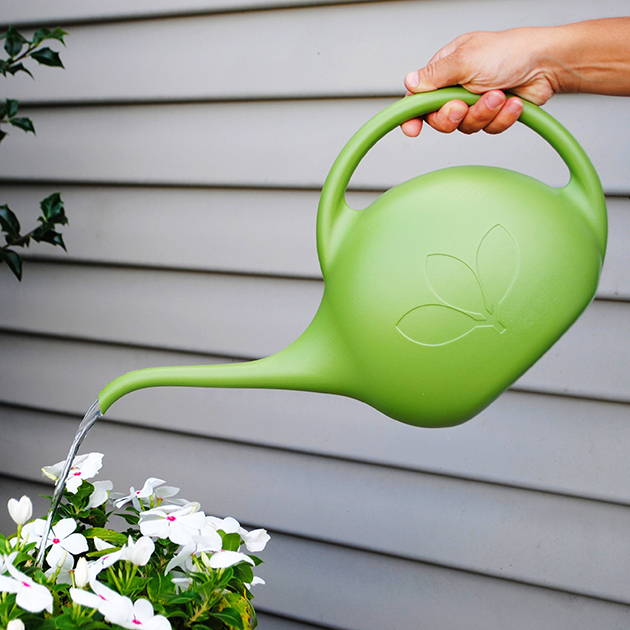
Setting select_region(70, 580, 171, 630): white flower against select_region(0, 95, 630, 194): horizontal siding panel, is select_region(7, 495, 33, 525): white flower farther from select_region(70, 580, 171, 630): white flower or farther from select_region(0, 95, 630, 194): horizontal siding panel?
select_region(0, 95, 630, 194): horizontal siding panel

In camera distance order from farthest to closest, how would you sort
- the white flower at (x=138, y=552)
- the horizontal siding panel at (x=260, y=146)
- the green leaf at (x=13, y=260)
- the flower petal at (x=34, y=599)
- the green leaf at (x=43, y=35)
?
the green leaf at (x=13, y=260) < the green leaf at (x=43, y=35) < the horizontal siding panel at (x=260, y=146) < the white flower at (x=138, y=552) < the flower petal at (x=34, y=599)

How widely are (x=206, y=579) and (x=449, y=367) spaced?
34 cm

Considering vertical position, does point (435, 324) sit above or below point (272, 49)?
below

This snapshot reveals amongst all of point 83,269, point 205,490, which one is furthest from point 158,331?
point 205,490

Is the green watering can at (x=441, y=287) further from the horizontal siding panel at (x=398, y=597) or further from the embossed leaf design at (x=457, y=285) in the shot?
the horizontal siding panel at (x=398, y=597)

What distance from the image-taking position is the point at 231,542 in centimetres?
83

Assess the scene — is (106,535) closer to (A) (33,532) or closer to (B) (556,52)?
(A) (33,532)

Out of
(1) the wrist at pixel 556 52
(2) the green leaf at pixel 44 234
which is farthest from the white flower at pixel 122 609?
(2) the green leaf at pixel 44 234

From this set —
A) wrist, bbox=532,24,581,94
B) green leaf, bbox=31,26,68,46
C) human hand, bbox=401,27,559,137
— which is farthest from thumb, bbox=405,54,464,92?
green leaf, bbox=31,26,68,46

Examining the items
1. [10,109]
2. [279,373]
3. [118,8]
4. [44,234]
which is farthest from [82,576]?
[118,8]

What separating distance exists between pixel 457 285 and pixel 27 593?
0.46 m

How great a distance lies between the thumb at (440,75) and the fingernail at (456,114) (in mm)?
26

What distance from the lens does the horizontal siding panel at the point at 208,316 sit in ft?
4.17

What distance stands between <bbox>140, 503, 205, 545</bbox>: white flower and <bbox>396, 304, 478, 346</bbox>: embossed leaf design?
315 mm
